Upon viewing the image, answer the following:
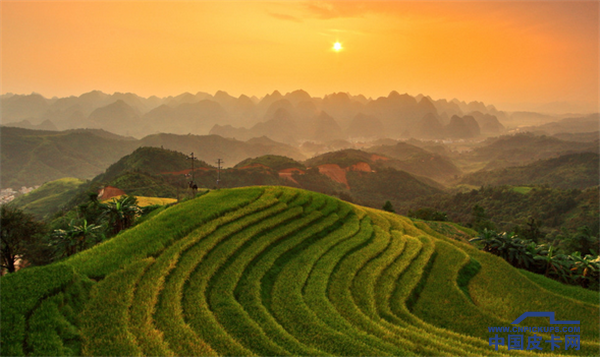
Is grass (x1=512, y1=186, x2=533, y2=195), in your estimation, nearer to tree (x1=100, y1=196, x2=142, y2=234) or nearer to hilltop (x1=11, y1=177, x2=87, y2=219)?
tree (x1=100, y1=196, x2=142, y2=234)

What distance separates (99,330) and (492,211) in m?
109

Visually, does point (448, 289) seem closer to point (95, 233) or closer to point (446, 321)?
point (446, 321)

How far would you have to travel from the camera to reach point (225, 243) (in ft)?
51.5

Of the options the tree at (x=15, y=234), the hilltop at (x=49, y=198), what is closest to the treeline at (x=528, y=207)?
the tree at (x=15, y=234)

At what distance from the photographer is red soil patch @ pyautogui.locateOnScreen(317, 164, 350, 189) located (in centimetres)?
15120

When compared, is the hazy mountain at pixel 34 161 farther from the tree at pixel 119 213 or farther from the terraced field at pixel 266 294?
the terraced field at pixel 266 294

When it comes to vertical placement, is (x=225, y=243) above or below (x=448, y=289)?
above

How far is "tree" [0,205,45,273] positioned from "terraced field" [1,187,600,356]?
18058 millimetres

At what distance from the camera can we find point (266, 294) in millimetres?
12750

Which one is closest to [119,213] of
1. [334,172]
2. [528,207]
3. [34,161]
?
[528,207]

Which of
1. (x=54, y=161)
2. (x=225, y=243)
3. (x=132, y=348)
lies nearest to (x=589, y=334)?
(x=225, y=243)

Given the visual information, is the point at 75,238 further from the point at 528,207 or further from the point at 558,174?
the point at 558,174

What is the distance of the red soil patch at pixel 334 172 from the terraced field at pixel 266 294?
424ft

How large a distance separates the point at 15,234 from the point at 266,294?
92.1ft
